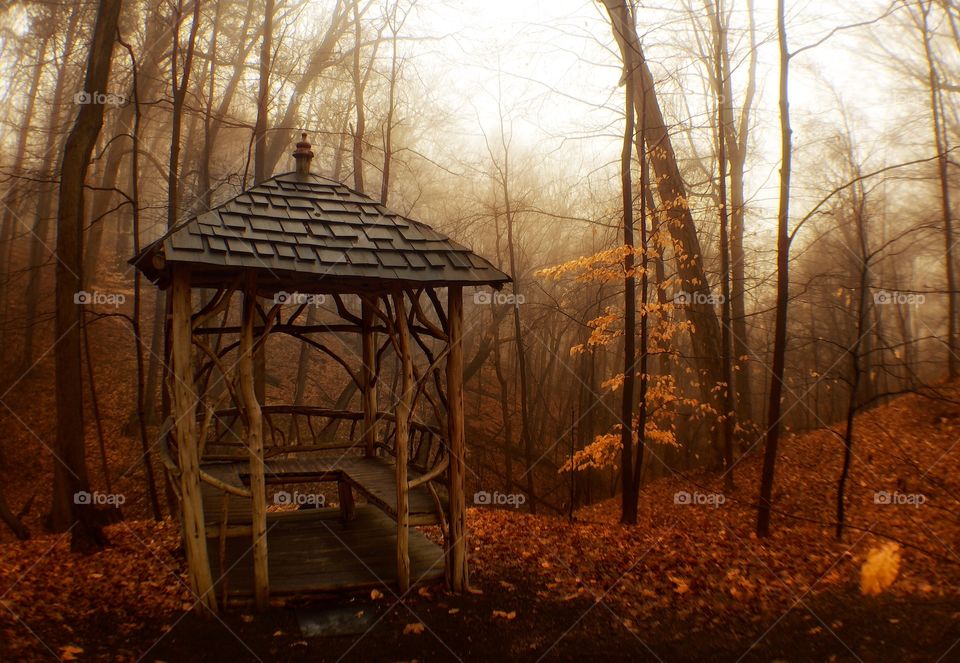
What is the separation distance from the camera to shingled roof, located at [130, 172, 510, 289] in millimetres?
5352

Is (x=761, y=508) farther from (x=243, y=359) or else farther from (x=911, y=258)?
(x=911, y=258)

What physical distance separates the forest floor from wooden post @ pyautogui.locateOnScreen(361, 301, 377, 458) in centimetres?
187

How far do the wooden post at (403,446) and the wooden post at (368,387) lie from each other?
2042 millimetres

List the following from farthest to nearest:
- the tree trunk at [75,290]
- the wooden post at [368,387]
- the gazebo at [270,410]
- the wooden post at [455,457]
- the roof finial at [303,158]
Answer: the wooden post at [368,387] → the tree trunk at [75,290] → the roof finial at [303,158] → the wooden post at [455,457] → the gazebo at [270,410]

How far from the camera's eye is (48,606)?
573 centimetres

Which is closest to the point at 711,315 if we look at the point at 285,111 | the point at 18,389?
the point at 285,111

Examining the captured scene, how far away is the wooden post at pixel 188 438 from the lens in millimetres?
5426

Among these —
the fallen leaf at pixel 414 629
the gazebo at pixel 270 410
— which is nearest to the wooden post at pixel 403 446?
the gazebo at pixel 270 410

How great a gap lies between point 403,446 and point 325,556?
188 centimetres

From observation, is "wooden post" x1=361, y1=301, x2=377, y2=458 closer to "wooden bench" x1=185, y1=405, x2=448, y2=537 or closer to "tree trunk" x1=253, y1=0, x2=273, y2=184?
"wooden bench" x1=185, y1=405, x2=448, y2=537

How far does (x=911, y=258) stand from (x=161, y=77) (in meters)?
33.3

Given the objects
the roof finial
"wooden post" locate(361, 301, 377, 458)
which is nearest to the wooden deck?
"wooden post" locate(361, 301, 377, 458)

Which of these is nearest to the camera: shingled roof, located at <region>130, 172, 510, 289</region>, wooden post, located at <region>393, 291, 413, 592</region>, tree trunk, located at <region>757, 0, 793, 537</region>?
shingled roof, located at <region>130, 172, 510, 289</region>

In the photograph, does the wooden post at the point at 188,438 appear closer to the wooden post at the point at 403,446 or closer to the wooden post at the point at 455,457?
the wooden post at the point at 403,446
